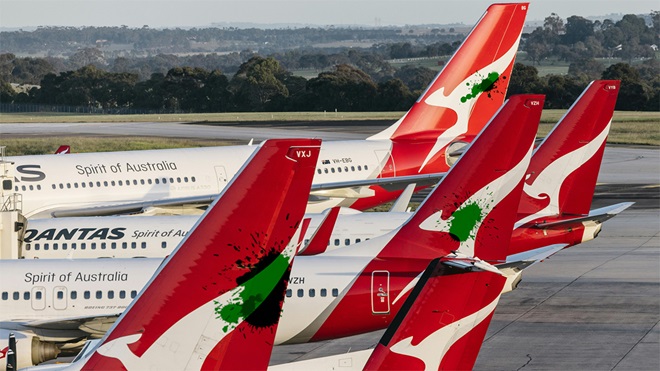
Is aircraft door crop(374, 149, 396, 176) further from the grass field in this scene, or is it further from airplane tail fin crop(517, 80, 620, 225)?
the grass field

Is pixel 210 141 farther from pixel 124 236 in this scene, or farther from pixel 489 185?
pixel 489 185

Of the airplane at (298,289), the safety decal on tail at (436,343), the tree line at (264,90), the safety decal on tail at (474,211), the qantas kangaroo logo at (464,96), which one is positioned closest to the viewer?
the safety decal on tail at (436,343)

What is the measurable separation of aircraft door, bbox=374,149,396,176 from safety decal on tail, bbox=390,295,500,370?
28.6 meters

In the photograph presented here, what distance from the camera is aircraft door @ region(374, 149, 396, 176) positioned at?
140 ft

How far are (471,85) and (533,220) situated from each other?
13717mm

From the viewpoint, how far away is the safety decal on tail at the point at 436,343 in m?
13.8

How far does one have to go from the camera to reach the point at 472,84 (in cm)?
4328

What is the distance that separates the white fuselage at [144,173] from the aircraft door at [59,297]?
1698 centimetres

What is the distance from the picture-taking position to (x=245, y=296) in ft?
40.6

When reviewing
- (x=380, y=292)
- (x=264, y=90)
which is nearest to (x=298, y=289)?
(x=380, y=292)

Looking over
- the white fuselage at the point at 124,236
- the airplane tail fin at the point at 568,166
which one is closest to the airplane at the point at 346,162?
the airplane tail fin at the point at 568,166

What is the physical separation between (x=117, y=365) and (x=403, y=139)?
31.9 meters

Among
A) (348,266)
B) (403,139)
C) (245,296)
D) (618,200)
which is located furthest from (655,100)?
(245,296)

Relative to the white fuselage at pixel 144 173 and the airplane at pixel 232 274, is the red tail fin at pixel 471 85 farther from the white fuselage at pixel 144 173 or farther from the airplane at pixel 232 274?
the airplane at pixel 232 274
